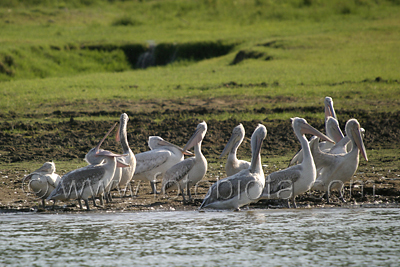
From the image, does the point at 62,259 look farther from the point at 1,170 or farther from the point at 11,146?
the point at 11,146

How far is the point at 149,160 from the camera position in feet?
33.0

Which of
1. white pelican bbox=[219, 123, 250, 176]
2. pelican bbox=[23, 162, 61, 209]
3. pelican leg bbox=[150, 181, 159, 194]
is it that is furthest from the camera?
pelican leg bbox=[150, 181, 159, 194]

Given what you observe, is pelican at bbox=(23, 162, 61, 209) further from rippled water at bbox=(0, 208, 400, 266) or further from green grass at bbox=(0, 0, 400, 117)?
green grass at bbox=(0, 0, 400, 117)

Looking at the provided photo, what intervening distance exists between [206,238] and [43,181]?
10.2ft

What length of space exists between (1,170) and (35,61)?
677 inches

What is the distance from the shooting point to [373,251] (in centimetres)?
658

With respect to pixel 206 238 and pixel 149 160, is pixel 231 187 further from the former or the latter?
pixel 149 160

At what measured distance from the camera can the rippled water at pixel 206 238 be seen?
6.25 m

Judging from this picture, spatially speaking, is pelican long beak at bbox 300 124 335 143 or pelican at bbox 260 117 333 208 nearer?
pelican at bbox 260 117 333 208

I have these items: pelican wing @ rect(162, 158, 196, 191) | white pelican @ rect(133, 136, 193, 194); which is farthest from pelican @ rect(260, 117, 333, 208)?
white pelican @ rect(133, 136, 193, 194)

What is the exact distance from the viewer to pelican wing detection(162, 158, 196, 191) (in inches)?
368

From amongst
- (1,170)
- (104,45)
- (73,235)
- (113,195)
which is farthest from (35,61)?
(73,235)

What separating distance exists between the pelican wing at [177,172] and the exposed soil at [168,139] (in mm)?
303

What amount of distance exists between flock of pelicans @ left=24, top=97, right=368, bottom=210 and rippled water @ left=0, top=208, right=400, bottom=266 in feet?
1.16
